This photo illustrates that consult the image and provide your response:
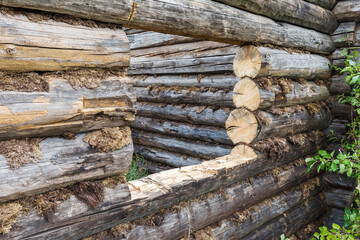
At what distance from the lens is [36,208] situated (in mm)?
1636

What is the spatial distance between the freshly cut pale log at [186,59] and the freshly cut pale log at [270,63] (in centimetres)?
65

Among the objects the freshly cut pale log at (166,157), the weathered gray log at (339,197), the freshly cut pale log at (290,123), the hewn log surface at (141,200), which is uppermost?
the freshly cut pale log at (290,123)

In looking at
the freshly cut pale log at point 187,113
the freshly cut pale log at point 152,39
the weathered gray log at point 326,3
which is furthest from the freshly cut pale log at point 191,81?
the weathered gray log at point 326,3

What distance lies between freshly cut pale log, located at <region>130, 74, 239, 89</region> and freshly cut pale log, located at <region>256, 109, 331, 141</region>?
32.5 inches

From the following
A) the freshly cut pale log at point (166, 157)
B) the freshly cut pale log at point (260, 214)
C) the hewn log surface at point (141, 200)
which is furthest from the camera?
the freshly cut pale log at point (166, 157)

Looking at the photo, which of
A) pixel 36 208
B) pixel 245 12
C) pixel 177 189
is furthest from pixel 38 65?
pixel 245 12

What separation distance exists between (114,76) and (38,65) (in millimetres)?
444

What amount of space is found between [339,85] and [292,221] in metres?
1.88

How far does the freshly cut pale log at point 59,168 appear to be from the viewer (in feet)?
5.07

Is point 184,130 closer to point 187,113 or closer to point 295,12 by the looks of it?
point 187,113

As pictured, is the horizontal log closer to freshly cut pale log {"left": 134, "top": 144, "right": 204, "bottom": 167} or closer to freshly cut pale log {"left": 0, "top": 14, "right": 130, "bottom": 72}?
freshly cut pale log {"left": 0, "top": 14, "right": 130, "bottom": 72}

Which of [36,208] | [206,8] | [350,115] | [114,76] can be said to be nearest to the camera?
[36,208]

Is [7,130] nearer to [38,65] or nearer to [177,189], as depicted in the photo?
[38,65]

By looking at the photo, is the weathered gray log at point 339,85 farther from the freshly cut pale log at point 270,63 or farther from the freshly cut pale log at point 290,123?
the freshly cut pale log at point 270,63
